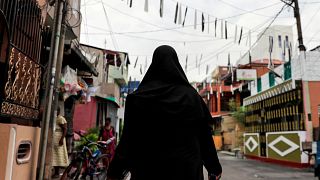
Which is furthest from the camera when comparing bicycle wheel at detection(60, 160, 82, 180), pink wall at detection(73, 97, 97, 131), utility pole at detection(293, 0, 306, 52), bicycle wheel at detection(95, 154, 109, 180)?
pink wall at detection(73, 97, 97, 131)

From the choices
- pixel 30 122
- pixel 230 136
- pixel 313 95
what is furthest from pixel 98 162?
pixel 230 136

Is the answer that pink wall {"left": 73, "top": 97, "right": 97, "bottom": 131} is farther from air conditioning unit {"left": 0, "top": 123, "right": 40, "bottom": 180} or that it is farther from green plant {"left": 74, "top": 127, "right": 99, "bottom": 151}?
air conditioning unit {"left": 0, "top": 123, "right": 40, "bottom": 180}

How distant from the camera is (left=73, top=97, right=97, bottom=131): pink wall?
19.3m

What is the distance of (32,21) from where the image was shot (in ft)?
18.5

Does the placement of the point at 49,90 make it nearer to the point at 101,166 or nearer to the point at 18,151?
the point at 18,151

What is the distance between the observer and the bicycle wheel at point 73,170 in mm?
6688

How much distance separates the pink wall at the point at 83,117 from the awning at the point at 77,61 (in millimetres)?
8184

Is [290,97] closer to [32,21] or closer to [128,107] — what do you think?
[32,21]

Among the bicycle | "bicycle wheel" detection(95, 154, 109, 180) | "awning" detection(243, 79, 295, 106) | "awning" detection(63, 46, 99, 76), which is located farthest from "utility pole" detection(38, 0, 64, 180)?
"awning" detection(243, 79, 295, 106)

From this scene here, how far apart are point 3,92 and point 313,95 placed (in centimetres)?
1355

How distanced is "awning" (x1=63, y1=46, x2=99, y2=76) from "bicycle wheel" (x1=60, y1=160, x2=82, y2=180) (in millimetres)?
3048

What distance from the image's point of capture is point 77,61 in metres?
10.2

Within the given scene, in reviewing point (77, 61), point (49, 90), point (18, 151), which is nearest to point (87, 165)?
point (49, 90)

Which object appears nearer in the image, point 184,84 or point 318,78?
point 184,84
